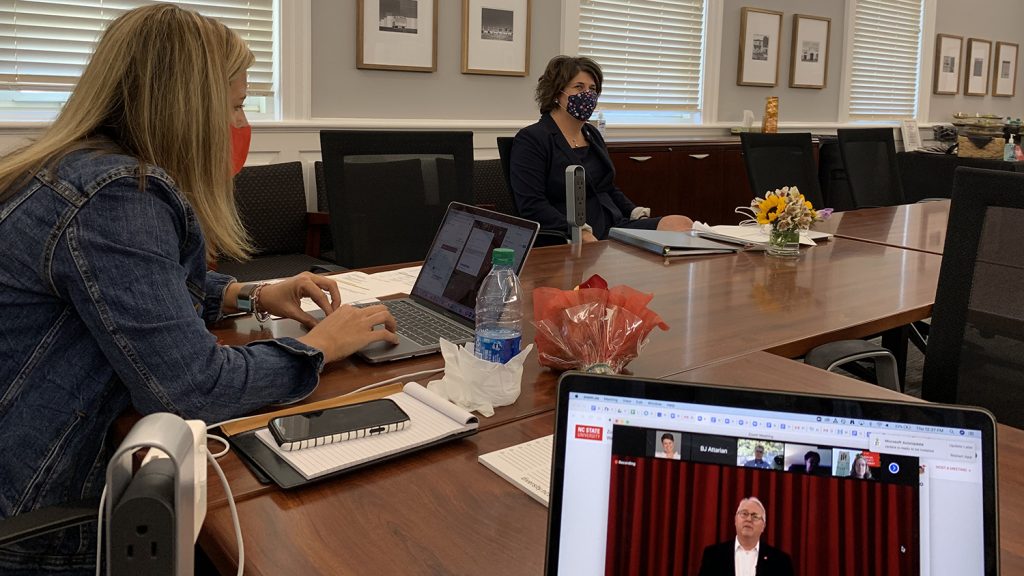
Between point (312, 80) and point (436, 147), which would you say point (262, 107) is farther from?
point (436, 147)

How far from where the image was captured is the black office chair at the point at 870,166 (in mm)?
4156

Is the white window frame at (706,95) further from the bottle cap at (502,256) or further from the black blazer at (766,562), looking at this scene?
the black blazer at (766,562)

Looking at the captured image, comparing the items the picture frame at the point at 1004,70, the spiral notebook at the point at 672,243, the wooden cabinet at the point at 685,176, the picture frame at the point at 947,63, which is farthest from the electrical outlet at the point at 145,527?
the picture frame at the point at 1004,70

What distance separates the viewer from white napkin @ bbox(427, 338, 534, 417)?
4.15 ft

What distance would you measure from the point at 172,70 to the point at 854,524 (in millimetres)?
1050

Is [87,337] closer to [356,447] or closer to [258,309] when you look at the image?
[356,447]

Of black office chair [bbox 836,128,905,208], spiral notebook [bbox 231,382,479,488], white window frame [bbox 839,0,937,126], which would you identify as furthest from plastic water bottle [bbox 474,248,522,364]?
white window frame [bbox 839,0,937,126]

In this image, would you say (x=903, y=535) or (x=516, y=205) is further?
(x=516, y=205)

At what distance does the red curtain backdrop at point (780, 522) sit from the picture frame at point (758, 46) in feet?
18.9

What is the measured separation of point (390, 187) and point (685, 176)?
9.53 feet

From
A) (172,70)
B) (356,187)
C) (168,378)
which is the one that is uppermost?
(172,70)

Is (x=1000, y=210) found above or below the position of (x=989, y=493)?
above

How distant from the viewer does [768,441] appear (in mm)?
621

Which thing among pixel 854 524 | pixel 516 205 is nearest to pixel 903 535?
pixel 854 524
